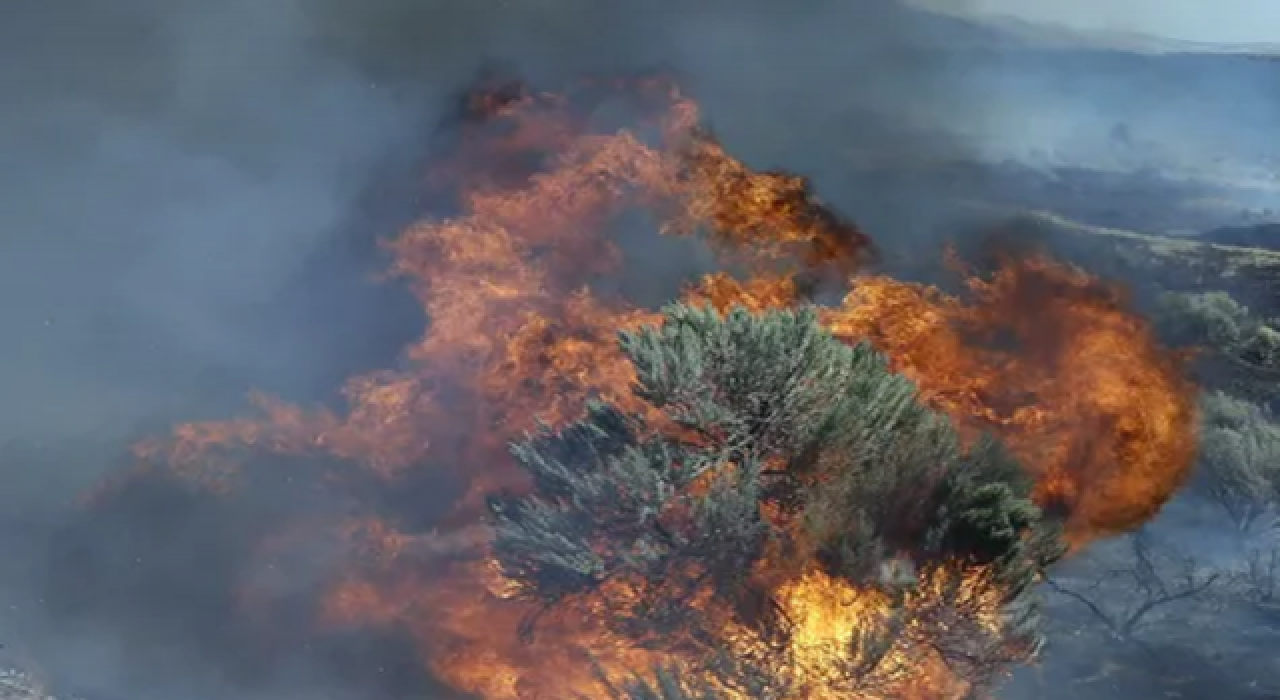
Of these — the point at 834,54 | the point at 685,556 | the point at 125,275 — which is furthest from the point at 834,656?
the point at 125,275

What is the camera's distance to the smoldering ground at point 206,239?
9.92 meters

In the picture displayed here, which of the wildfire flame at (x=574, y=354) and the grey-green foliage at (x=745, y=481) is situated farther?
the wildfire flame at (x=574, y=354)

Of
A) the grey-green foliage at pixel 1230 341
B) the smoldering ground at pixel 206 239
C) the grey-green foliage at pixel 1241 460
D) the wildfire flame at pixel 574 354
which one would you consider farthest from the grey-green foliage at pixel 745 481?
the smoldering ground at pixel 206 239

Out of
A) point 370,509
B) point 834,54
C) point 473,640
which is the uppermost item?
point 834,54

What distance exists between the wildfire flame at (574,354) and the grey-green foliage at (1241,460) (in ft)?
0.58

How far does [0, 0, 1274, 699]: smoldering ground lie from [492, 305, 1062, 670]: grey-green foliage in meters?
1.95

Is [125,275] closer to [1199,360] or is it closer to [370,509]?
[370,509]

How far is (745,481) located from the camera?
8086 mm

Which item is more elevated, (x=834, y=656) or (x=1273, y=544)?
(x=1273, y=544)

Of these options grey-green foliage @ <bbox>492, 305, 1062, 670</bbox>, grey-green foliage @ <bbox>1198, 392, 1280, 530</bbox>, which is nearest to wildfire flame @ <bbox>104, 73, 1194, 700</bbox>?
grey-green foliage @ <bbox>1198, 392, 1280, 530</bbox>

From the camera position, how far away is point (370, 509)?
32.7 ft

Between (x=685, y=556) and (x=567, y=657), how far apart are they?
4.75ft

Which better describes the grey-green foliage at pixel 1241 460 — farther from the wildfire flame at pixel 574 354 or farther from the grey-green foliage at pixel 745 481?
the grey-green foliage at pixel 745 481

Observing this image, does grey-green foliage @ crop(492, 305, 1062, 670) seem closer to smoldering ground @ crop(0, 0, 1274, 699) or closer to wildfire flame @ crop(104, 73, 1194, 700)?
wildfire flame @ crop(104, 73, 1194, 700)
